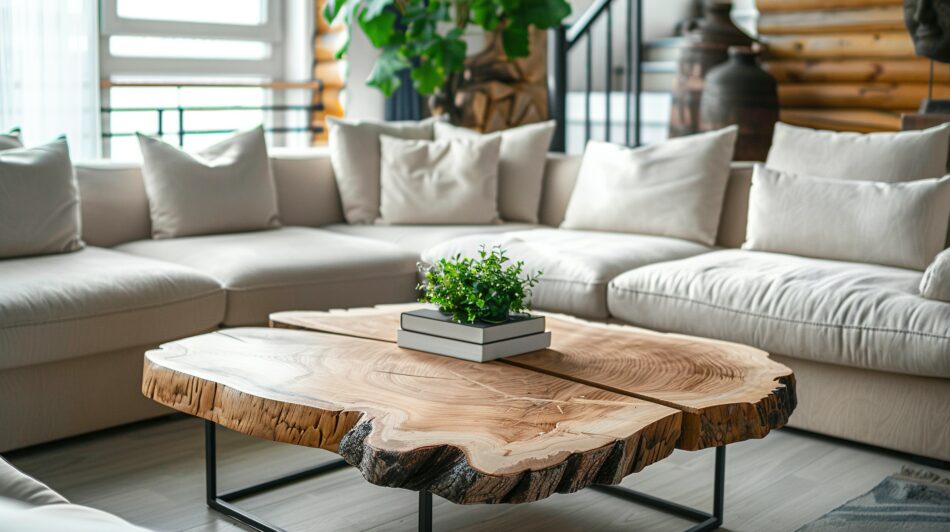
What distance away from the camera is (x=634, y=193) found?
3887 mm

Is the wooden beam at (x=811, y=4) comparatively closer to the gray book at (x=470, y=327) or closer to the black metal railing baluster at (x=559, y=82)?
the black metal railing baluster at (x=559, y=82)

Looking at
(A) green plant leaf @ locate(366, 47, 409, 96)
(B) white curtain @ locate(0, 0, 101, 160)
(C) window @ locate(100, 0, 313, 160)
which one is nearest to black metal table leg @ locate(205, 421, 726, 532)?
(B) white curtain @ locate(0, 0, 101, 160)

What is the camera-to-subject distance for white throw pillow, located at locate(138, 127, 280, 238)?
3709 mm

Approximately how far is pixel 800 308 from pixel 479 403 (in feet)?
4.35

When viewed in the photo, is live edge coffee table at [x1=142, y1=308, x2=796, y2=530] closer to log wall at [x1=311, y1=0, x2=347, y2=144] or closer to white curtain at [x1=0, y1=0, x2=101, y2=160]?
white curtain at [x1=0, y1=0, x2=101, y2=160]

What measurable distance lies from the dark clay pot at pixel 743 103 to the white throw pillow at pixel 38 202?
3.12m

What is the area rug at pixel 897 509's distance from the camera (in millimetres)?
2340

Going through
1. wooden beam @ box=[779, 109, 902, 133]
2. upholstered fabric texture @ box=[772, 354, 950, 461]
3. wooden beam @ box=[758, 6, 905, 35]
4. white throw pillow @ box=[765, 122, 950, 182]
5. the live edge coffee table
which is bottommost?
upholstered fabric texture @ box=[772, 354, 950, 461]

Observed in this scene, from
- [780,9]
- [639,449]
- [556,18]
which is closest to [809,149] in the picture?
[556,18]

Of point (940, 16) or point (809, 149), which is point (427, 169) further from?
point (940, 16)

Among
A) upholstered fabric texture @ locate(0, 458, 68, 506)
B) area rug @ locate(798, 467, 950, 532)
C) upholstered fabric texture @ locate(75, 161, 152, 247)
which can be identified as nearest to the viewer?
upholstered fabric texture @ locate(0, 458, 68, 506)

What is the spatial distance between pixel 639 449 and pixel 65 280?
1.77m

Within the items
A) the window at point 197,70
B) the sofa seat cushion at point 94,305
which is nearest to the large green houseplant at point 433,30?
the window at point 197,70

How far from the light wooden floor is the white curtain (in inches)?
82.9
